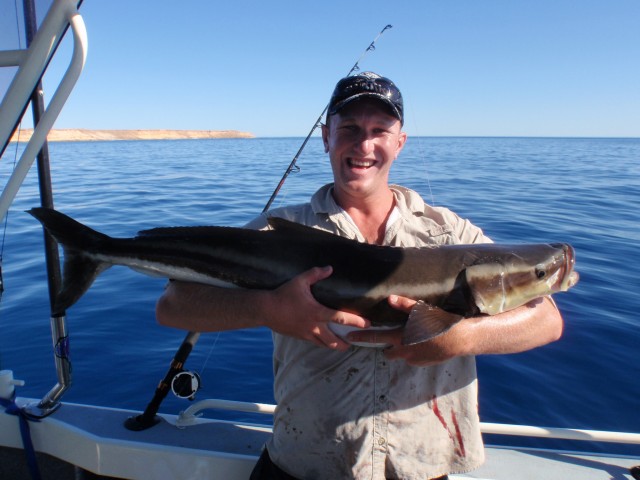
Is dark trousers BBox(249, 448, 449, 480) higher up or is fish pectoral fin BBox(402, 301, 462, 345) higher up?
fish pectoral fin BBox(402, 301, 462, 345)

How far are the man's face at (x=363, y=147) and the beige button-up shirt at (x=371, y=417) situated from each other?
40.8 inches

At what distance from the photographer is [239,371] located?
234 inches

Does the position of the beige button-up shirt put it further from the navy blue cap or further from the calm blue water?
the calm blue water

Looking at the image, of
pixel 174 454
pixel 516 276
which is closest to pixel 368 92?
pixel 516 276

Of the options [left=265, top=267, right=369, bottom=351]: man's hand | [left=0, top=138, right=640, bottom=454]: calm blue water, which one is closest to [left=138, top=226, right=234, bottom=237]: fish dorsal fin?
[left=265, top=267, right=369, bottom=351]: man's hand

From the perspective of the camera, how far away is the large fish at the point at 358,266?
8.70 ft

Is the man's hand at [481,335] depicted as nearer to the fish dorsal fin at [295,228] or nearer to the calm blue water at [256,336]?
the fish dorsal fin at [295,228]

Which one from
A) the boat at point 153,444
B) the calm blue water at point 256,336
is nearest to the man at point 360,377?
the boat at point 153,444

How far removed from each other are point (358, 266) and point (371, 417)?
2.78ft

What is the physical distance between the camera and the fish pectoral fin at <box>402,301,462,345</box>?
2.31 metres

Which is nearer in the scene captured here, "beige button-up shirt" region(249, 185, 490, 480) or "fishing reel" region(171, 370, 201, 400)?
"beige button-up shirt" region(249, 185, 490, 480)

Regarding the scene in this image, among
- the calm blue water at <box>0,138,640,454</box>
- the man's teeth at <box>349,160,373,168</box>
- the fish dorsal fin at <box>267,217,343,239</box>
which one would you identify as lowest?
the calm blue water at <box>0,138,640,454</box>

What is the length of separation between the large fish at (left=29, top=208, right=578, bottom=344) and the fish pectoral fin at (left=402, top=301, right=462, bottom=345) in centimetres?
10

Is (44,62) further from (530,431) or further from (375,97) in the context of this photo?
(530,431)
